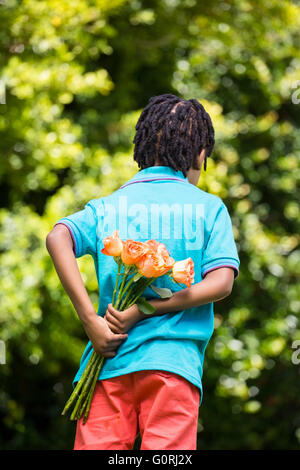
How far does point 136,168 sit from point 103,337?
8.95ft

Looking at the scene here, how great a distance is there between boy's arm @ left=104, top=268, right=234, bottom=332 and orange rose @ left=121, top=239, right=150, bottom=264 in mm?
135

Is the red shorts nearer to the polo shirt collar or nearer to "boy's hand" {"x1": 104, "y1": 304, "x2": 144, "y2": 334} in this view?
"boy's hand" {"x1": 104, "y1": 304, "x2": 144, "y2": 334}

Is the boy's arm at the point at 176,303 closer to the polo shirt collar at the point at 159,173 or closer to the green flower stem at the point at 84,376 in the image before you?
the green flower stem at the point at 84,376

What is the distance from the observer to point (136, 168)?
4.25 meters

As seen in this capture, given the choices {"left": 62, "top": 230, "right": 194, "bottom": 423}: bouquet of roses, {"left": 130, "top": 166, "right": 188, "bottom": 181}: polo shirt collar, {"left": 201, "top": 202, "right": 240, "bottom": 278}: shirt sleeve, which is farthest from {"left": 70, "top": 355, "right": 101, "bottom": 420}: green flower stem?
{"left": 130, "top": 166, "right": 188, "bottom": 181}: polo shirt collar

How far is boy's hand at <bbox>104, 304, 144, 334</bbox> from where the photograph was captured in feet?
5.35

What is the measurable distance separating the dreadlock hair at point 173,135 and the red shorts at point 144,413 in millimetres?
650

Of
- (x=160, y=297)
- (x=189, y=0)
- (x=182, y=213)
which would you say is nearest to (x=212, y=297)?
(x=160, y=297)

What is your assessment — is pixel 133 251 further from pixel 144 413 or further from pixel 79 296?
pixel 144 413

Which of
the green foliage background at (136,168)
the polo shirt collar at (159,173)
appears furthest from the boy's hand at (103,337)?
the green foliage background at (136,168)

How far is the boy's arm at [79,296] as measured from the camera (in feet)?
5.37

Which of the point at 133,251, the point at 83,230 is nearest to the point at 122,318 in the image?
the point at 133,251

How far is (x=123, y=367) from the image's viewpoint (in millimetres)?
1635

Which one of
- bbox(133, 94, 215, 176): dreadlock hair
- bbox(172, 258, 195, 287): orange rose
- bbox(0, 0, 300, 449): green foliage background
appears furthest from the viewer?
bbox(0, 0, 300, 449): green foliage background
